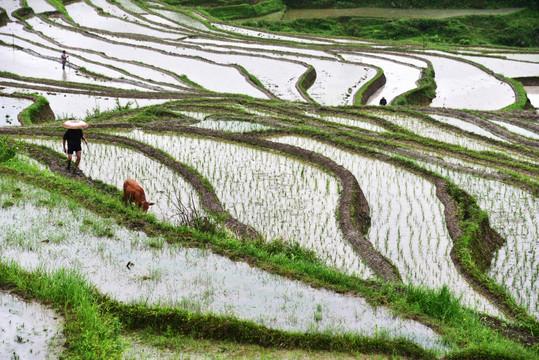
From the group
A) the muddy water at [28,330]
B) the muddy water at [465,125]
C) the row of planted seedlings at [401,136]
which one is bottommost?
the muddy water at [28,330]

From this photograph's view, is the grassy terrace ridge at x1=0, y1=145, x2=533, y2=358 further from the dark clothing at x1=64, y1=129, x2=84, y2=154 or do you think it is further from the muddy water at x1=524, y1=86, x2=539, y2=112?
the muddy water at x1=524, y1=86, x2=539, y2=112

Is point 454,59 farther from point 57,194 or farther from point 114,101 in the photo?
point 57,194

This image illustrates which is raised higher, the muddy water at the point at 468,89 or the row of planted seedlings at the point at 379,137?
the muddy water at the point at 468,89

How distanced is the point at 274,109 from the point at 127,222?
23.5ft

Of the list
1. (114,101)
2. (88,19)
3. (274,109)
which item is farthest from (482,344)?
(88,19)

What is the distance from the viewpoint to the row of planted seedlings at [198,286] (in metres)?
4.39

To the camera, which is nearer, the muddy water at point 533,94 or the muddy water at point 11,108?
the muddy water at point 11,108

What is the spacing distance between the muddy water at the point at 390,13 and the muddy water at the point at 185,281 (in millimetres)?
29066

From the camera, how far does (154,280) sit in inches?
197

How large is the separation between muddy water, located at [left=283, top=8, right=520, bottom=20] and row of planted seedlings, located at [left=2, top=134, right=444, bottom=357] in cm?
2890

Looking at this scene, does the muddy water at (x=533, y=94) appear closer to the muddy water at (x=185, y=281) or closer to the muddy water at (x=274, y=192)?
the muddy water at (x=274, y=192)

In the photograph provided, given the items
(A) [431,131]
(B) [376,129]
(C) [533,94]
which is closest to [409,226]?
(B) [376,129]

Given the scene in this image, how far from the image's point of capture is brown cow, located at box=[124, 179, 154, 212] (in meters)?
6.71

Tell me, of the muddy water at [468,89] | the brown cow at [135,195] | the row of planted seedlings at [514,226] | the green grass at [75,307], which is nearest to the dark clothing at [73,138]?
the brown cow at [135,195]
